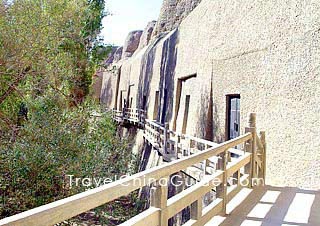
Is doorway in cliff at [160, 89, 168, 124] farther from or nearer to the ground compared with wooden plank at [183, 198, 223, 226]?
farther from the ground

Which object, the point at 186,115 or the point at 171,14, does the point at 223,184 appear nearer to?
the point at 186,115

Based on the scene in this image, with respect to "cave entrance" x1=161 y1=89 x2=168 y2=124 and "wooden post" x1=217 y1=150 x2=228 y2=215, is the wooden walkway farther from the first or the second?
"cave entrance" x1=161 y1=89 x2=168 y2=124

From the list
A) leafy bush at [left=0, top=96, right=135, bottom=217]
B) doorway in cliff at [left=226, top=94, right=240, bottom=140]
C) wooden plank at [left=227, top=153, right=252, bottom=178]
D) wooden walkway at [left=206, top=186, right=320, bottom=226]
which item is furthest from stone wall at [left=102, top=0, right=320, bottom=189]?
leafy bush at [left=0, top=96, right=135, bottom=217]

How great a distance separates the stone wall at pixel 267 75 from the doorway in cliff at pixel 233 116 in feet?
0.45

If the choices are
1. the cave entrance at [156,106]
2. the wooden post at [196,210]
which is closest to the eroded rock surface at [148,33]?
the cave entrance at [156,106]

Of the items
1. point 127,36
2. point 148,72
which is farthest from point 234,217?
point 127,36

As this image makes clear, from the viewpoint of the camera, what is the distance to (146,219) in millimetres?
2088

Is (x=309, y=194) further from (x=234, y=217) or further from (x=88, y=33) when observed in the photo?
(x=88, y=33)

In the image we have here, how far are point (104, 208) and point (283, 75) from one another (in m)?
5.62

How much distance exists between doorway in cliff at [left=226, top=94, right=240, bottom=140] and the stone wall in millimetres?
137

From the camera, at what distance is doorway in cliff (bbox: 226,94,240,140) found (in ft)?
25.8

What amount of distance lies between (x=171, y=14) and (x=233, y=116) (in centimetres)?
1609

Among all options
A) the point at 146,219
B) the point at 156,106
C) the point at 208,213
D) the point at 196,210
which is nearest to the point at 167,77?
the point at 156,106

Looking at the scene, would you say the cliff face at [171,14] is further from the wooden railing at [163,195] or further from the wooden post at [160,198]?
the wooden post at [160,198]
